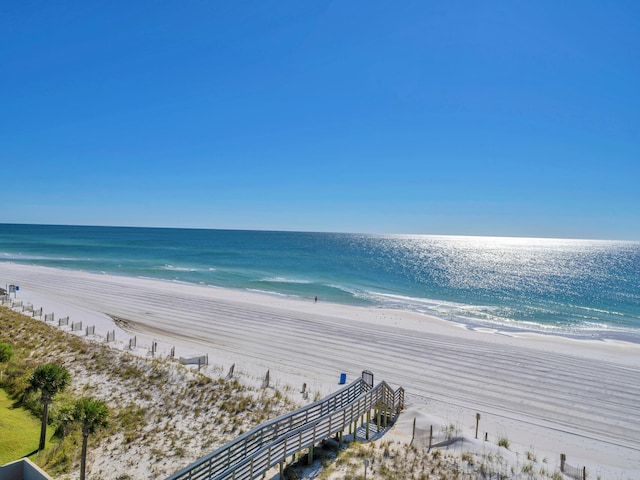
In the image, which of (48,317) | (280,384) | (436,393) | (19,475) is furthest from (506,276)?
(19,475)

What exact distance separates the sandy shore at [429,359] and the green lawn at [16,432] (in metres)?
7.99

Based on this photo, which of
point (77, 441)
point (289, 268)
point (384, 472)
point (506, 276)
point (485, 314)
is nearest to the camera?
point (384, 472)

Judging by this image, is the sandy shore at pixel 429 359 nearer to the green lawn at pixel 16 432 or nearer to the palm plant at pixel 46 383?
the green lawn at pixel 16 432

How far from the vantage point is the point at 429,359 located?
22906mm

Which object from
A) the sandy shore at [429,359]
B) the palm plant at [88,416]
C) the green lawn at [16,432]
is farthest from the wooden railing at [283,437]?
the green lawn at [16,432]

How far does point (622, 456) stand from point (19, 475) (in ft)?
62.6

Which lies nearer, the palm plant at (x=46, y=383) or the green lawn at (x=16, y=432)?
the green lawn at (x=16, y=432)

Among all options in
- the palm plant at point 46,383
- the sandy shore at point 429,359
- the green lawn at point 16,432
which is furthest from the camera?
the sandy shore at point 429,359

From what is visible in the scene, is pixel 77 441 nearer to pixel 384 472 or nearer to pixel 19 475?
pixel 19 475

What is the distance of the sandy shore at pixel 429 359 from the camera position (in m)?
15.1

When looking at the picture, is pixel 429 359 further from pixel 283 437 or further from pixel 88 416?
pixel 88 416

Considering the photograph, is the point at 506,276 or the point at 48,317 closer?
the point at 48,317

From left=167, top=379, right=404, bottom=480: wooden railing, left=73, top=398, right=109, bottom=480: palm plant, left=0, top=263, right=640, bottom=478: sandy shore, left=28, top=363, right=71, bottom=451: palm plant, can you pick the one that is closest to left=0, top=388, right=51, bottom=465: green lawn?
left=28, top=363, right=71, bottom=451: palm plant

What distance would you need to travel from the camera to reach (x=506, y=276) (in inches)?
3209
